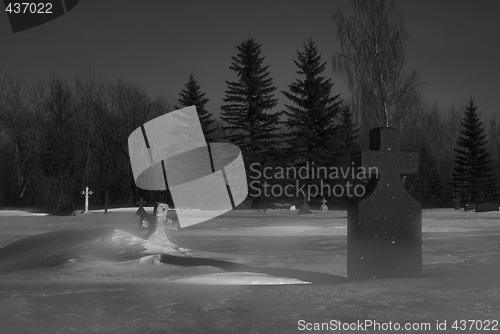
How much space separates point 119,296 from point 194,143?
44012mm

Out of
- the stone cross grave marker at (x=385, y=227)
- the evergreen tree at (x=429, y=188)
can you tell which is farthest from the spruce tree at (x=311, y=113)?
the stone cross grave marker at (x=385, y=227)

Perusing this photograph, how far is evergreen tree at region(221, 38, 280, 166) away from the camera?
1965 inches

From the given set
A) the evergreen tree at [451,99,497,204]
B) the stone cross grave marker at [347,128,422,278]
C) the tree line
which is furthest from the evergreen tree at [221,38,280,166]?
the stone cross grave marker at [347,128,422,278]

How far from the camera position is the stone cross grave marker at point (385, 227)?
7902 millimetres

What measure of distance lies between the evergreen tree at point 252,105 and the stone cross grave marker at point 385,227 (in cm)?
4150

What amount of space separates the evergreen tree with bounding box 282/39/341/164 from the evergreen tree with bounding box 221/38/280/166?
189 centimetres

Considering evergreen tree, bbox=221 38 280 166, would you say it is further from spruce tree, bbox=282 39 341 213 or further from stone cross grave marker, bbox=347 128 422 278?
stone cross grave marker, bbox=347 128 422 278

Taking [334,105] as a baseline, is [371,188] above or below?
below

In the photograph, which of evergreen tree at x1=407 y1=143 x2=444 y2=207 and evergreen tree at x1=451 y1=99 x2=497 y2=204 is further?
evergreen tree at x1=407 y1=143 x2=444 y2=207

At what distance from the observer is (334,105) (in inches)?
1980

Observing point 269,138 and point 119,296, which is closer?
point 119,296

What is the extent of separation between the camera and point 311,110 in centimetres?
4975

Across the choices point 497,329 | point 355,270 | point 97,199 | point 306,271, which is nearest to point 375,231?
point 355,270

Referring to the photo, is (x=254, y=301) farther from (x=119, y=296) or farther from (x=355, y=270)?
(x=355, y=270)
